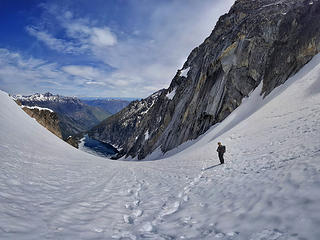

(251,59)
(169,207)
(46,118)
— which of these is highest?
(251,59)

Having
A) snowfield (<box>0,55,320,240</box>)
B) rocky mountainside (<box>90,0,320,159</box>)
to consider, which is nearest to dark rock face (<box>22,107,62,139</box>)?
rocky mountainside (<box>90,0,320,159</box>)

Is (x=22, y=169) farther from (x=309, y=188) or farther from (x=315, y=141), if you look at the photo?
(x=315, y=141)

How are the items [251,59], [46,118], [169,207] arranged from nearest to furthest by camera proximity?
[169,207] < [251,59] < [46,118]

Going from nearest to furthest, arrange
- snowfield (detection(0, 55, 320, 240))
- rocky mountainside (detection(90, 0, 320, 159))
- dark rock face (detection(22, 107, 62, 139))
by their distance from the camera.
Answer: snowfield (detection(0, 55, 320, 240)) → rocky mountainside (detection(90, 0, 320, 159)) → dark rock face (detection(22, 107, 62, 139))

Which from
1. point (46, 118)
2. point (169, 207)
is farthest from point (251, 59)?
point (46, 118)

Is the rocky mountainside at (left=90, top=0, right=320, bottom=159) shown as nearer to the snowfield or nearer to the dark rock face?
the snowfield

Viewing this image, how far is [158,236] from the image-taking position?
4.82 meters

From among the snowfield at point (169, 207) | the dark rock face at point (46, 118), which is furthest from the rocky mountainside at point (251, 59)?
the dark rock face at point (46, 118)

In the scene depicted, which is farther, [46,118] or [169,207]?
[46,118]

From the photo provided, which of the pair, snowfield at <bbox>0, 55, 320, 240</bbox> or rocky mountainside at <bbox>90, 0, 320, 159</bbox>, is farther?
rocky mountainside at <bbox>90, 0, 320, 159</bbox>

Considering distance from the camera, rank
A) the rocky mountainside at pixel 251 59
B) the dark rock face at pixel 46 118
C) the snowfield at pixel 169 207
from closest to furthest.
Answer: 1. the snowfield at pixel 169 207
2. the rocky mountainside at pixel 251 59
3. the dark rock face at pixel 46 118

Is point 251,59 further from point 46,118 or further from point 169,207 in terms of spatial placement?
point 46,118

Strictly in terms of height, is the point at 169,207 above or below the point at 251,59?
below

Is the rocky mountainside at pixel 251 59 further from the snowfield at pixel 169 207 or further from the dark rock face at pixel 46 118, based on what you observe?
the dark rock face at pixel 46 118
